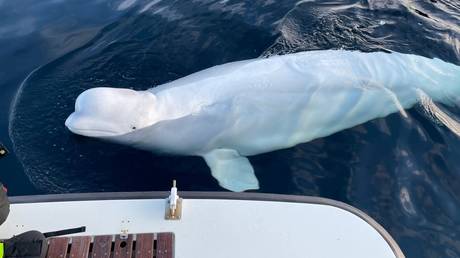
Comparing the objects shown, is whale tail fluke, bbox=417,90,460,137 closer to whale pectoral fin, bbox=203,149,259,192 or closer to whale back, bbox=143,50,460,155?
whale back, bbox=143,50,460,155

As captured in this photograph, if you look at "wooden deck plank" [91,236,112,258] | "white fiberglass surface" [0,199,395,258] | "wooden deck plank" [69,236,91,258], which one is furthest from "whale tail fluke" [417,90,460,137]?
"wooden deck plank" [69,236,91,258]

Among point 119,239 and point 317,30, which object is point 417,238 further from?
point 317,30

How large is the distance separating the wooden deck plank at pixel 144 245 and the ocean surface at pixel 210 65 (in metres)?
2.32

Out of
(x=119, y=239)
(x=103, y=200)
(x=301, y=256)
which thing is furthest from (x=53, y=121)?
(x=301, y=256)

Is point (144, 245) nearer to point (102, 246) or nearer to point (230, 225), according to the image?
point (102, 246)

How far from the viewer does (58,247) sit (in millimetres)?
4734

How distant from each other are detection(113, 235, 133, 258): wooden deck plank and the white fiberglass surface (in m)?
0.14

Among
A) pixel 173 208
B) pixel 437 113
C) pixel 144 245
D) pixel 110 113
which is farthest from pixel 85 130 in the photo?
pixel 437 113

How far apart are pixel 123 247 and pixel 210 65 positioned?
216 inches

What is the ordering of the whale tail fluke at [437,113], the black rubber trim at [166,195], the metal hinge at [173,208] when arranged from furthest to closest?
the whale tail fluke at [437,113]
the black rubber trim at [166,195]
the metal hinge at [173,208]

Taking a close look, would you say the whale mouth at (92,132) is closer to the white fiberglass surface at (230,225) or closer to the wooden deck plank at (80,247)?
the white fiberglass surface at (230,225)

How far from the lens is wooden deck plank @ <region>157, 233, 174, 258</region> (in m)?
4.71

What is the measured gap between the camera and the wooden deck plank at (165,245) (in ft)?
15.5

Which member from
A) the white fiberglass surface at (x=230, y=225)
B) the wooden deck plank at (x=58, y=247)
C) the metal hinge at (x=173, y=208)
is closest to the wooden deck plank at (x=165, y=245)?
the white fiberglass surface at (x=230, y=225)
